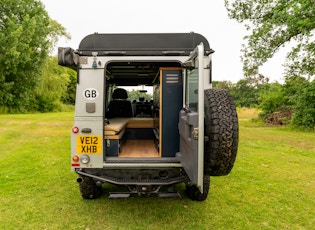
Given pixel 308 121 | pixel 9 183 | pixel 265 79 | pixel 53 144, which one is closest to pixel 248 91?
pixel 265 79

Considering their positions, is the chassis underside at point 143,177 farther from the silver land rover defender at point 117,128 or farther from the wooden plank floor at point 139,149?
the wooden plank floor at point 139,149

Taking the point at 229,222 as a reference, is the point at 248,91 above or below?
above

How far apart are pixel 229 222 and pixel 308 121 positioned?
1227 cm

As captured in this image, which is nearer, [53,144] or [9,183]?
[9,183]

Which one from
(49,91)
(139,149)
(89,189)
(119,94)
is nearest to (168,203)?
(139,149)

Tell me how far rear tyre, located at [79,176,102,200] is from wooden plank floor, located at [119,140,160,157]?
667 mm

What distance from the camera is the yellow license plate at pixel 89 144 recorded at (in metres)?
3.92

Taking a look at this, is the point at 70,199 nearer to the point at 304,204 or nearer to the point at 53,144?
the point at 304,204

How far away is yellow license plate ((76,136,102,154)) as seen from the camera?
3.92 m

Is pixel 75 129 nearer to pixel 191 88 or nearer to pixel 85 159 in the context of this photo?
pixel 85 159

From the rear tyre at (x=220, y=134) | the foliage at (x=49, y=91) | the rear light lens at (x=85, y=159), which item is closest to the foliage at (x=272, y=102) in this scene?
the rear tyre at (x=220, y=134)

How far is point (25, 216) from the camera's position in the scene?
413 cm

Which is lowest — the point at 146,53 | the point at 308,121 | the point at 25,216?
the point at 25,216

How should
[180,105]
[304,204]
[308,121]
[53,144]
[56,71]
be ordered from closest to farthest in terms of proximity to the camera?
1. [180,105]
2. [304,204]
3. [53,144]
4. [308,121]
5. [56,71]
